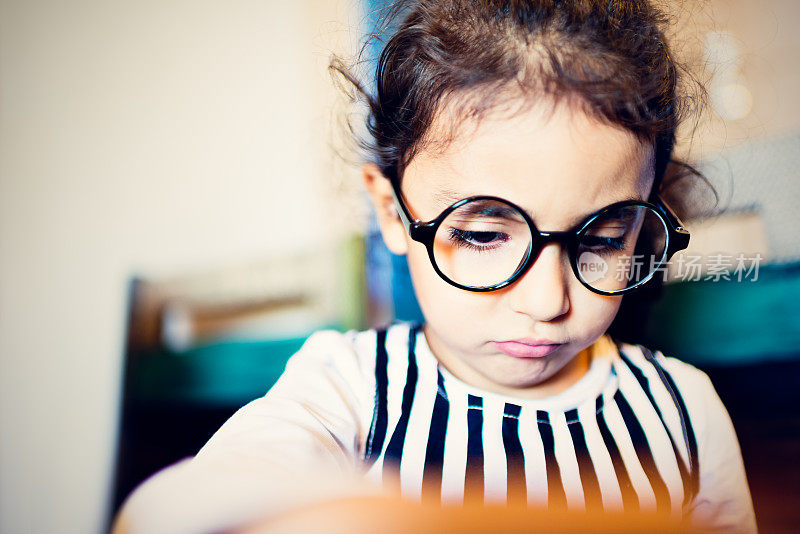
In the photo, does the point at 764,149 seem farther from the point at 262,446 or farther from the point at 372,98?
the point at 262,446

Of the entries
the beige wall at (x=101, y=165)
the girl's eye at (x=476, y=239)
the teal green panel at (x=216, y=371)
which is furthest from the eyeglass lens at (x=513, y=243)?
the teal green panel at (x=216, y=371)

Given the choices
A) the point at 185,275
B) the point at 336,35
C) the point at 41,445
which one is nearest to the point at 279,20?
the point at 336,35

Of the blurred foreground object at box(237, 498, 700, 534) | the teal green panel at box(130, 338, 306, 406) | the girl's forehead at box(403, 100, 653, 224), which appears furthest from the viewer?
the teal green panel at box(130, 338, 306, 406)

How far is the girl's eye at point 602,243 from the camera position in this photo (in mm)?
314

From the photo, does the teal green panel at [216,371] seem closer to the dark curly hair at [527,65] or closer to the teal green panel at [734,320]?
the dark curly hair at [527,65]

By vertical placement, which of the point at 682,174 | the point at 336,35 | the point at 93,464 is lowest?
the point at 93,464

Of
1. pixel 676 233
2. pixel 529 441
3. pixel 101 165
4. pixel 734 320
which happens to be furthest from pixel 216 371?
pixel 734 320

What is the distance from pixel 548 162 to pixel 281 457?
23cm

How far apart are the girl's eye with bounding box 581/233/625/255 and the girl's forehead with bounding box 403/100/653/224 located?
0.03 m

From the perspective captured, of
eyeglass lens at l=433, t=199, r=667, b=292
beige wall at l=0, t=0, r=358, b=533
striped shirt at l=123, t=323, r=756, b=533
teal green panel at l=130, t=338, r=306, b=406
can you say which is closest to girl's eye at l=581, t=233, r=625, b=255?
eyeglass lens at l=433, t=199, r=667, b=292

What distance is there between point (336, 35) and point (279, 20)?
0.06 metres

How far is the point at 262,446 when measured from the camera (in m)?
0.26

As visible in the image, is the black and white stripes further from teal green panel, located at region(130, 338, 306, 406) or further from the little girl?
teal green panel, located at region(130, 338, 306, 406)

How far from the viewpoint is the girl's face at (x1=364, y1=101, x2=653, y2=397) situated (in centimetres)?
29
